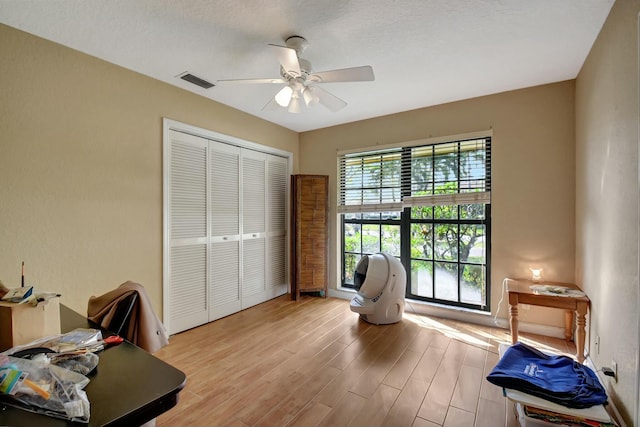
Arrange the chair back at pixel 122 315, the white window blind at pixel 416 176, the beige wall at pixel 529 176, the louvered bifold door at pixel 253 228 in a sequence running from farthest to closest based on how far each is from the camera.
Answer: the louvered bifold door at pixel 253 228
the white window blind at pixel 416 176
the beige wall at pixel 529 176
the chair back at pixel 122 315

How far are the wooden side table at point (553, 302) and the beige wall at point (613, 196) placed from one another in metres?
0.07

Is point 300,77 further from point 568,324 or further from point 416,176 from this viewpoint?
point 568,324

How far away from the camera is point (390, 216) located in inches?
157

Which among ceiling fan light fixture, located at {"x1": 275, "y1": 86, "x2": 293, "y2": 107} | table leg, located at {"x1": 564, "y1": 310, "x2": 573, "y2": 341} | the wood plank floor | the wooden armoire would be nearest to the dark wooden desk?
the wood plank floor

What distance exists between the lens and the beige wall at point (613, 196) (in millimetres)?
1571

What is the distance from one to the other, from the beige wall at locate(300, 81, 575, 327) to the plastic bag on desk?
358 centimetres

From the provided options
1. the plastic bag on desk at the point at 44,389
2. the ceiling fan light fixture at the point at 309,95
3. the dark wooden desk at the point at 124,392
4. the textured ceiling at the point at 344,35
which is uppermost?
the textured ceiling at the point at 344,35

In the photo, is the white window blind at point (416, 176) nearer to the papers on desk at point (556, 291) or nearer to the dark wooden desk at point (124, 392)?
the papers on desk at point (556, 291)

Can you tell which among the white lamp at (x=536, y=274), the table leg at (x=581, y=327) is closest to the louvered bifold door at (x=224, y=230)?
the white lamp at (x=536, y=274)

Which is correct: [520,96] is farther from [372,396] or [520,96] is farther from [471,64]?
[372,396]

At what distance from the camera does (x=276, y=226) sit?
4.38m

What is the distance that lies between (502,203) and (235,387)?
10.4 feet

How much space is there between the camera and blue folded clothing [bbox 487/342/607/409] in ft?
5.07

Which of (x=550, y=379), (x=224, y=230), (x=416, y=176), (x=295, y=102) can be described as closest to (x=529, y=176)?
(x=416, y=176)
